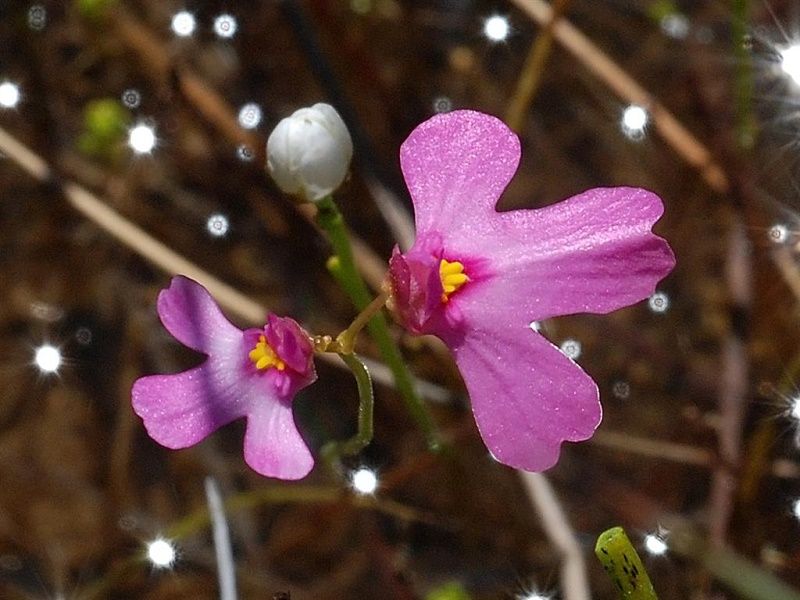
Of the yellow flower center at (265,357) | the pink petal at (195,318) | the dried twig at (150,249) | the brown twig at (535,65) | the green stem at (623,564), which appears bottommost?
the green stem at (623,564)

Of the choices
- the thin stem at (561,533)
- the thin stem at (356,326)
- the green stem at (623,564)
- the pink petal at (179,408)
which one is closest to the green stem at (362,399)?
the thin stem at (356,326)

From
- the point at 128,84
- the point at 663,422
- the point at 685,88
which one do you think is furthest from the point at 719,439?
the point at 128,84

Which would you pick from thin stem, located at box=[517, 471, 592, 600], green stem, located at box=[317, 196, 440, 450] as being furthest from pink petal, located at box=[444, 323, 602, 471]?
thin stem, located at box=[517, 471, 592, 600]

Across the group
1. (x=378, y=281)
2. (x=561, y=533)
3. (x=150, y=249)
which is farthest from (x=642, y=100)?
(x=150, y=249)

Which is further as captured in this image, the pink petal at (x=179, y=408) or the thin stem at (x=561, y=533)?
the thin stem at (x=561, y=533)

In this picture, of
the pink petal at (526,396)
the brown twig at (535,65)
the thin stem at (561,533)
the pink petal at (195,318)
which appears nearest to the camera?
the pink petal at (526,396)

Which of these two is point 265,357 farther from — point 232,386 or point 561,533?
point 561,533

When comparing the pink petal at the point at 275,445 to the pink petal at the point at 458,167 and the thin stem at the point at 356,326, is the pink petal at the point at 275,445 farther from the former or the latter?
the pink petal at the point at 458,167
